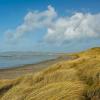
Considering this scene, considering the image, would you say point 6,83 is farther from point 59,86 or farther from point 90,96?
point 90,96

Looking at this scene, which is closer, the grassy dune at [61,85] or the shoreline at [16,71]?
the grassy dune at [61,85]

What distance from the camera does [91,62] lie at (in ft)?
40.5

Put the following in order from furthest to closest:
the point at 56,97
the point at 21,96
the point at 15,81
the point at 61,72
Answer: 1. the point at 15,81
2. the point at 61,72
3. the point at 21,96
4. the point at 56,97

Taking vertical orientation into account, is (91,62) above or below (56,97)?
above

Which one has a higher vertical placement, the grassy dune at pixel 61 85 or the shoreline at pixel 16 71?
the grassy dune at pixel 61 85

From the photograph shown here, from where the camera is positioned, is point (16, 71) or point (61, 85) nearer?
point (61, 85)

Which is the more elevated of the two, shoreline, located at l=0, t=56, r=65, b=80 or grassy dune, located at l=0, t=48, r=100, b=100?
grassy dune, located at l=0, t=48, r=100, b=100

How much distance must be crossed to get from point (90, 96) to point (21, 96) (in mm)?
2692

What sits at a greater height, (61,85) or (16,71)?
(61,85)

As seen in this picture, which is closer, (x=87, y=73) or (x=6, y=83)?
(x=87, y=73)

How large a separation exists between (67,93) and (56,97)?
0.37 meters

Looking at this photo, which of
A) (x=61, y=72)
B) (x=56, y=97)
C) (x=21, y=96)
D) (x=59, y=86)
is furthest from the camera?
(x=61, y=72)

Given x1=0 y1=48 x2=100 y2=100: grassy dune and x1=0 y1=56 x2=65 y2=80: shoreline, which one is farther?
x1=0 y1=56 x2=65 y2=80: shoreline

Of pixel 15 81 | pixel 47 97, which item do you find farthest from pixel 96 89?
pixel 15 81
